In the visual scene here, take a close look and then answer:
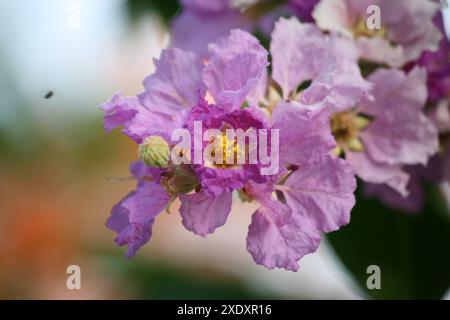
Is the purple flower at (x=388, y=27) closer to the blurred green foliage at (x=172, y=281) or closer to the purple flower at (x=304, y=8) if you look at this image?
the purple flower at (x=304, y=8)

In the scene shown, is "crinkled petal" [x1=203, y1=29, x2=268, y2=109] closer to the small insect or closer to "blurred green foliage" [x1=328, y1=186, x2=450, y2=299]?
the small insect

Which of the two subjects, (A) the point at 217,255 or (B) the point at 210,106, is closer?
(B) the point at 210,106

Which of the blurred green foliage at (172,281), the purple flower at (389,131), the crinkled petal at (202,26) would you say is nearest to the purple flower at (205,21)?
the crinkled petal at (202,26)

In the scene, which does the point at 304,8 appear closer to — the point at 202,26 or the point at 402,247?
the point at 202,26

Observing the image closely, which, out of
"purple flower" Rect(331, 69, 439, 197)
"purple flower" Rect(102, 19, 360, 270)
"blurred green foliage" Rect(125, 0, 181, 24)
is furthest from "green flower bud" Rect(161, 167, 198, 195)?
"blurred green foliage" Rect(125, 0, 181, 24)
